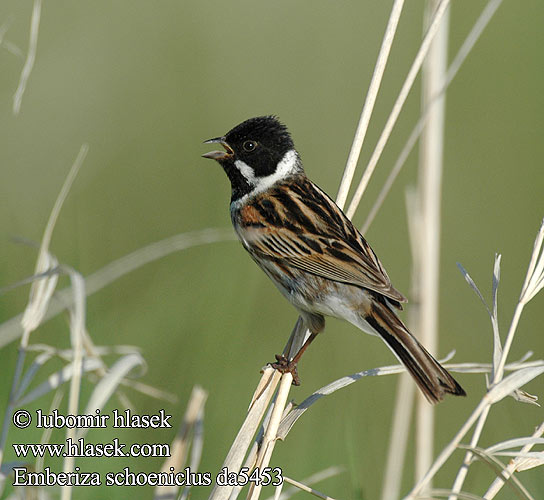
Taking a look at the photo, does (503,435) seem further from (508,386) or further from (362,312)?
(508,386)

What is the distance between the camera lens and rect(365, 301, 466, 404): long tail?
2482mm

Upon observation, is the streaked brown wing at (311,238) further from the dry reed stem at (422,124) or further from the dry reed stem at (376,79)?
the dry reed stem at (376,79)

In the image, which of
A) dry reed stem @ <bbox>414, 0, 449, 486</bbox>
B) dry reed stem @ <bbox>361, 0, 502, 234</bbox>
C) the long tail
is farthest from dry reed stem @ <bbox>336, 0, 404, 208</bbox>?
dry reed stem @ <bbox>414, 0, 449, 486</bbox>

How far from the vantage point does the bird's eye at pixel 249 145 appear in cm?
361

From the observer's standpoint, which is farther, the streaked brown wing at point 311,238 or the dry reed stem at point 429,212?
the dry reed stem at point 429,212

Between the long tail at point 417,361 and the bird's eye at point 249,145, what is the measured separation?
1.09 meters

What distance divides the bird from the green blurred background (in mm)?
516

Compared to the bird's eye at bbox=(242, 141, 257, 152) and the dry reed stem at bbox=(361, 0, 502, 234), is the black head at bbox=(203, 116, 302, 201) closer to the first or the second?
the bird's eye at bbox=(242, 141, 257, 152)

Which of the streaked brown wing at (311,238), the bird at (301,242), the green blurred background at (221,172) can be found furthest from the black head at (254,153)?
the green blurred background at (221,172)

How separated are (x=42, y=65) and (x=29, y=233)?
125 centimetres

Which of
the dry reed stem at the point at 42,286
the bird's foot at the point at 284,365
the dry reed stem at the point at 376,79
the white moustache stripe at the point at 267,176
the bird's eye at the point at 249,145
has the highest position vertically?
the dry reed stem at the point at 376,79

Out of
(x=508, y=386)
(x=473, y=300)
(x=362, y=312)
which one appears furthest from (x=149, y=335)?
(x=473, y=300)

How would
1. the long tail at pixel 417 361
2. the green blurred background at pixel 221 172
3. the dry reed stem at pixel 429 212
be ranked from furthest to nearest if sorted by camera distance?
the green blurred background at pixel 221 172 → the dry reed stem at pixel 429 212 → the long tail at pixel 417 361

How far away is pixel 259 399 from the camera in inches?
99.1
